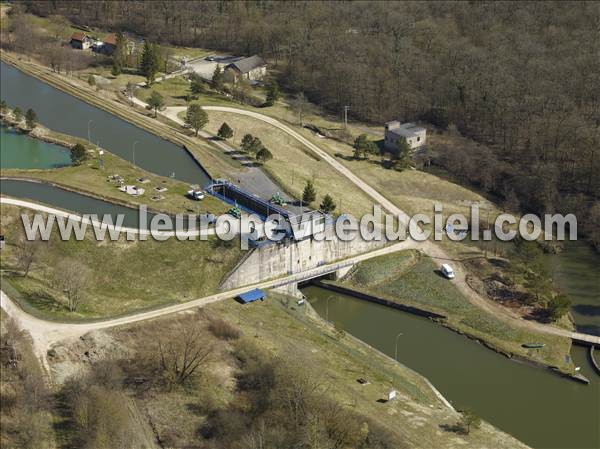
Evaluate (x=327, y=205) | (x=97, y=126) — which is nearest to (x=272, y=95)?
(x=97, y=126)

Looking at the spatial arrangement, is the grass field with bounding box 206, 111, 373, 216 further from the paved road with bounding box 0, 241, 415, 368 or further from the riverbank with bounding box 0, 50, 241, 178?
the paved road with bounding box 0, 241, 415, 368

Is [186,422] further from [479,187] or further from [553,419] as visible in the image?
[479,187]

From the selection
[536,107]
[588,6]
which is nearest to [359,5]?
[588,6]

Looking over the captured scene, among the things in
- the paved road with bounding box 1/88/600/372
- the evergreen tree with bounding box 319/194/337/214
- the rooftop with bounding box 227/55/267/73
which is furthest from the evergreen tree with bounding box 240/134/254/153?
the rooftop with bounding box 227/55/267/73

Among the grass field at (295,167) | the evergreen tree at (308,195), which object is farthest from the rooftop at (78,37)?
the evergreen tree at (308,195)

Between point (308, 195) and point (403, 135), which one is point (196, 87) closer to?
point (403, 135)

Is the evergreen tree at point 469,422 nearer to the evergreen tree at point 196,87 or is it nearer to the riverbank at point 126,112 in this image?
the riverbank at point 126,112
